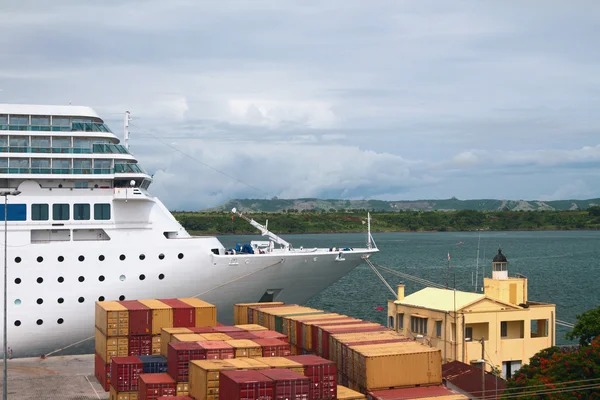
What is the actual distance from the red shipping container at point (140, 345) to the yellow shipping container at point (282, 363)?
9.28 metres

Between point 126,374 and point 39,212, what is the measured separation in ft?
39.4

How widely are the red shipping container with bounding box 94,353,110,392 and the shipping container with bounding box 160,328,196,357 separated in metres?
2.82

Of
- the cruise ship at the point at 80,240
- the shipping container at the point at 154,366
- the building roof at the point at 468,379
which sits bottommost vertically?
the building roof at the point at 468,379

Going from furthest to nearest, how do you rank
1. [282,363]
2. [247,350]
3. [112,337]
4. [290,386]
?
[112,337] → [247,350] → [282,363] → [290,386]

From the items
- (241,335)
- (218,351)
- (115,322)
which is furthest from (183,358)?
(115,322)

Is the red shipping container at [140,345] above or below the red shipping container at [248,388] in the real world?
below

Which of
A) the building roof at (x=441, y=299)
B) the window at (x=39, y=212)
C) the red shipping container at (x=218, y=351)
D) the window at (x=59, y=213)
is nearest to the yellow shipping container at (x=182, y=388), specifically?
the red shipping container at (x=218, y=351)

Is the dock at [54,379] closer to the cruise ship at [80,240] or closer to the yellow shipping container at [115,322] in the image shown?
the cruise ship at [80,240]

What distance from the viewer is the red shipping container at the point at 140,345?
35.1 m

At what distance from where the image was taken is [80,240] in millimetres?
39719

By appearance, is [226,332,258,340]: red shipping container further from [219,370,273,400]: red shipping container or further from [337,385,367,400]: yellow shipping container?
[219,370,273,400]: red shipping container

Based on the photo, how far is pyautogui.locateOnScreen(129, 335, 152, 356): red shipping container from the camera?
3508cm

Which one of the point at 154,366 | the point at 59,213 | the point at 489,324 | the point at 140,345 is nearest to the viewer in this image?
the point at 154,366

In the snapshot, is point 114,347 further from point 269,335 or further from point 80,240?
point 80,240
